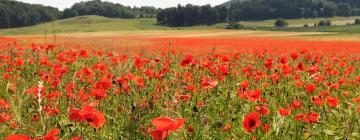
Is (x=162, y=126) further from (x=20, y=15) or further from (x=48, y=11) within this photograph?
(x=48, y=11)

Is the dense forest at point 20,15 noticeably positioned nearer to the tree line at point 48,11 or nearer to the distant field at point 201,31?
the tree line at point 48,11

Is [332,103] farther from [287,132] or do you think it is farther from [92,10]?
[92,10]

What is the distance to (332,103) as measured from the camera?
3670mm

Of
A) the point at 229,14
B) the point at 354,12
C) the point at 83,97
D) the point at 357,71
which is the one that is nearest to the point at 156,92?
the point at 83,97

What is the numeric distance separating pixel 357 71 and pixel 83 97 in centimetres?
587

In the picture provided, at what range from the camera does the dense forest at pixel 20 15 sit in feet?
387

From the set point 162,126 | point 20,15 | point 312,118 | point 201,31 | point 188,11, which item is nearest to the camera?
point 162,126

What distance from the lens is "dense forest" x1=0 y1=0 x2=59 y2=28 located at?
118 metres

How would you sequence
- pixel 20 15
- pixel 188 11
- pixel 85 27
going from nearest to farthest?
1. pixel 85 27
2. pixel 188 11
3. pixel 20 15

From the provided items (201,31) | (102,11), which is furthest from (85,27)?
(102,11)

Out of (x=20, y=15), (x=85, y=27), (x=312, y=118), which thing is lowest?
(x=85, y=27)

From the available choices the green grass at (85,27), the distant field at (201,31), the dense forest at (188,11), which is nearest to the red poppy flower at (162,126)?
the distant field at (201,31)

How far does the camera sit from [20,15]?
407ft

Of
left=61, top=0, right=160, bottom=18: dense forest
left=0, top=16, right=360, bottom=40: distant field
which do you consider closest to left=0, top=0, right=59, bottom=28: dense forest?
left=0, top=16, right=360, bottom=40: distant field
